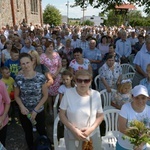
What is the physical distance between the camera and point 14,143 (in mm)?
3922

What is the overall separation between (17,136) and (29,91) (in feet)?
5.00

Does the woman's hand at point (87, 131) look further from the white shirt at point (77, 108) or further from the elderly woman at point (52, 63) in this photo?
the elderly woman at point (52, 63)

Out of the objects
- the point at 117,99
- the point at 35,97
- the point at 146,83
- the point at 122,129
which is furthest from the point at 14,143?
the point at 146,83

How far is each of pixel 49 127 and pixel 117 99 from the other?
156 cm

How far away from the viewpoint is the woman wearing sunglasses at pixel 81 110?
2.51m

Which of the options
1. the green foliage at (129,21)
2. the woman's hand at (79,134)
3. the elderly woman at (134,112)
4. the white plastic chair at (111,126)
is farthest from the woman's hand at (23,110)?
the green foliage at (129,21)

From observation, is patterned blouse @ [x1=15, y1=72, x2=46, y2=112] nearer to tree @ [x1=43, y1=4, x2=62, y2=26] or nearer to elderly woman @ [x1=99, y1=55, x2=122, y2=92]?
elderly woman @ [x1=99, y1=55, x2=122, y2=92]

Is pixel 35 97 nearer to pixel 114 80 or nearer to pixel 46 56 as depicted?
pixel 46 56

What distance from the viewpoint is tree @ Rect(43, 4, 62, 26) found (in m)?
45.5

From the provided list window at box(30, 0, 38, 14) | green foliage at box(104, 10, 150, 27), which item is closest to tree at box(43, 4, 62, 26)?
green foliage at box(104, 10, 150, 27)

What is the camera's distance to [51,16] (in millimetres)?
45906

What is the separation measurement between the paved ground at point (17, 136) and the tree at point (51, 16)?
42.5 meters

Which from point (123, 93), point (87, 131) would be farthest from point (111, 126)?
point (87, 131)

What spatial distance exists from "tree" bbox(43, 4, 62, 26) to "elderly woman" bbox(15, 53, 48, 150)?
43.6 metres
